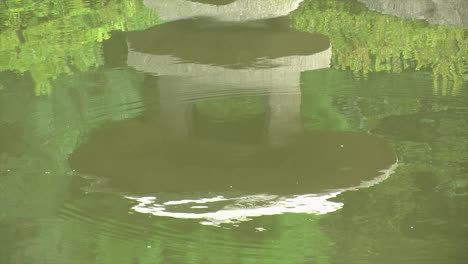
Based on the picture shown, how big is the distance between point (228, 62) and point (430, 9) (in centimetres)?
190

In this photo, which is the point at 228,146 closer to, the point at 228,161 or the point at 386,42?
the point at 228,161

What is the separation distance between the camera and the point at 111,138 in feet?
13.6

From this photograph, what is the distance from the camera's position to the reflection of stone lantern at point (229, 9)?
5762mm

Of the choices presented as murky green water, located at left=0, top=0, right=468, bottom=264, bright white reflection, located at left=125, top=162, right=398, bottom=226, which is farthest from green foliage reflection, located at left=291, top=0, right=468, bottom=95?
bright white reflection, located at left=125, top=162, right=398, bottom=226

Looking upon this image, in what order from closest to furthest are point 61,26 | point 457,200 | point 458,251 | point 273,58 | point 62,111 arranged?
point 458,251 < point 457,200 < point 62,111 < point 273,58 < point 61,26

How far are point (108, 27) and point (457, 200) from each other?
3634mm

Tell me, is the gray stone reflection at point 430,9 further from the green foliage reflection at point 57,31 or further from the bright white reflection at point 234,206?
the bright white reflection at point 234,206

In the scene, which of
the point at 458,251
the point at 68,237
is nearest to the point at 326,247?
the point at 458,251

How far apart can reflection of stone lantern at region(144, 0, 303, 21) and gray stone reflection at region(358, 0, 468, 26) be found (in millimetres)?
825

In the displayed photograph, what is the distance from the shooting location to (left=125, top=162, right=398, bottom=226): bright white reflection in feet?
11.0

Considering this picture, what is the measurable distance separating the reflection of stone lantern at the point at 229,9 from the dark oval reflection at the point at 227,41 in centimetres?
6

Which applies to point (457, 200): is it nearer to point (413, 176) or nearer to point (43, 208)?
point (413, 176)

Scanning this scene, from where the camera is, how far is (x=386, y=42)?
5.58 meters

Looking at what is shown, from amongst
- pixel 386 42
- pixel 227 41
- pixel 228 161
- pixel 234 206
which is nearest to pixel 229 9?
pixel 227 41
